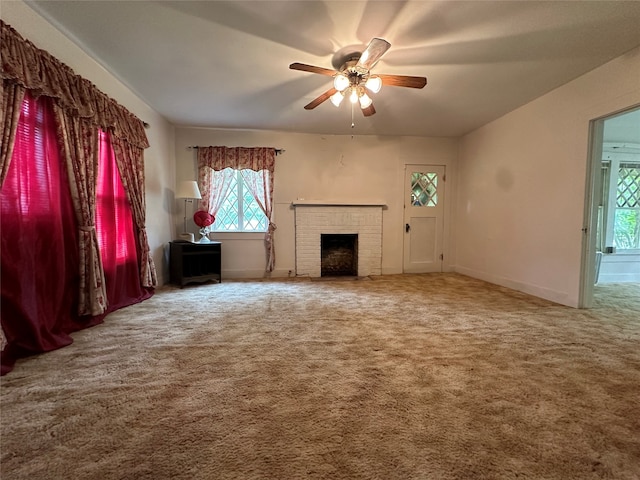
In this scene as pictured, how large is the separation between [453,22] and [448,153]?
10.5 feet

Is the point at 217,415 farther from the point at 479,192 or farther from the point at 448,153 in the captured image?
the point at 448,153

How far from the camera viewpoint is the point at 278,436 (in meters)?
1.17

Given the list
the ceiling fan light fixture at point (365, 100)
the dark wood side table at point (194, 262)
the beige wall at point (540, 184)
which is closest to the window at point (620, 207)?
the beige wall at point (540, 184)

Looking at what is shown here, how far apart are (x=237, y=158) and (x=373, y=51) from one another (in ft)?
9.59

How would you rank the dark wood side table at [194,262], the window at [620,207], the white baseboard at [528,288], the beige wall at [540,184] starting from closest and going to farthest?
1. the beige wall at [540,184]
2. the white baseboard at [528,288]
3. the dark wood side table at [194,262]
4. the window at [620,207]

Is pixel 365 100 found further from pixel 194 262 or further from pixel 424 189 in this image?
pixel 194 262

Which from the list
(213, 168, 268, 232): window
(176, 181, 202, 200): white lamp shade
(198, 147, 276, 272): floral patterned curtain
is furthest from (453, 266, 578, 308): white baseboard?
(176, 181, 202, 200): white lamp shade

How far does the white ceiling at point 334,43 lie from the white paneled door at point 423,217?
1.52m

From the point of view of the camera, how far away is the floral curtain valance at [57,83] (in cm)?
169

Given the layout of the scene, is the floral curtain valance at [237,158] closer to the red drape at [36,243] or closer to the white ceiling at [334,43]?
the white ceiling at [334,43]

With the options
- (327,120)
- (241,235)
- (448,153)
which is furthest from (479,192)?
(241,235)

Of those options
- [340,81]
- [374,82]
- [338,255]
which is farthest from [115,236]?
[338,255]

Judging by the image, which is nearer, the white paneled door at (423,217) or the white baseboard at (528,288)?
the white baseboard at (528,288)

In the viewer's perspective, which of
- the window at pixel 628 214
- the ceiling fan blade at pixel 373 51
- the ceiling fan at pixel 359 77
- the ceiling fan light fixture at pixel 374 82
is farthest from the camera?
the window at pixel 628 214
